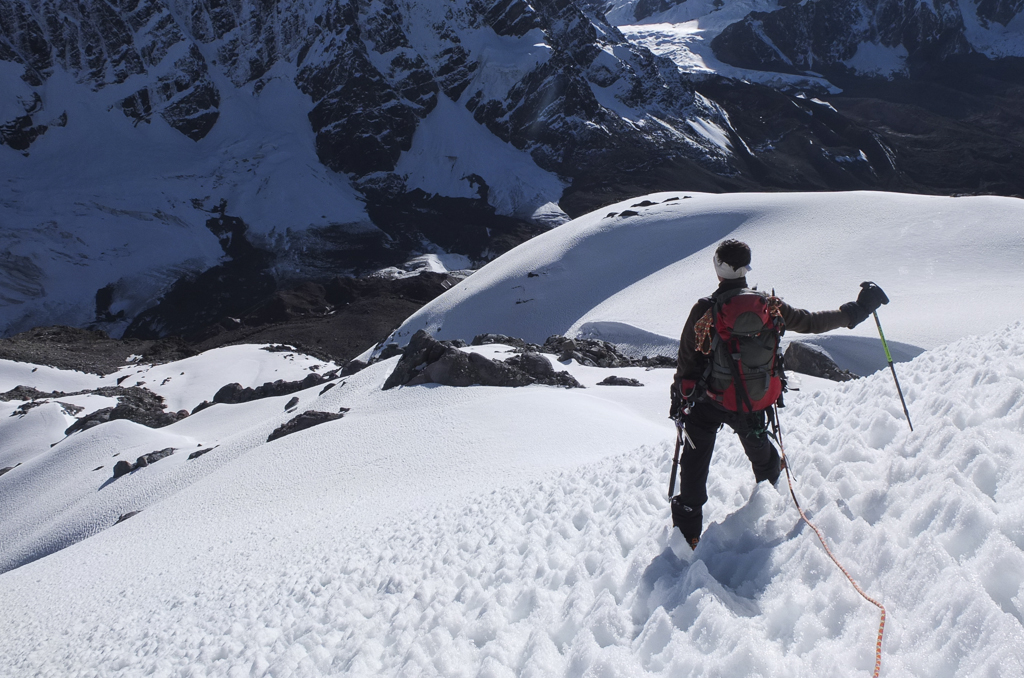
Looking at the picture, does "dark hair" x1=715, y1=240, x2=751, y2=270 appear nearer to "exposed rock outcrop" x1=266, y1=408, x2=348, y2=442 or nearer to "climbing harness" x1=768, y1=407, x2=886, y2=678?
"climbing harness" x1=768, y1=407, x2=886, y2=678

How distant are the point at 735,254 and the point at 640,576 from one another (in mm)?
2053

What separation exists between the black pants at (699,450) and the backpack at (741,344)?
0.11 m

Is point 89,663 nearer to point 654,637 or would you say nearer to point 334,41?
point 654,637

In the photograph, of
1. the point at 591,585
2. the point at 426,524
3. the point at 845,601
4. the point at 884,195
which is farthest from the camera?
the point at 884,195

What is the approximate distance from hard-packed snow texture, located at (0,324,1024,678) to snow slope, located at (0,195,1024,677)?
2 centimetres

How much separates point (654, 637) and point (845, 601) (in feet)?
3.05

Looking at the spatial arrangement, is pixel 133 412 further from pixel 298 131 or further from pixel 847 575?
pixel 298 131

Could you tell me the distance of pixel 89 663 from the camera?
5480 millimetres

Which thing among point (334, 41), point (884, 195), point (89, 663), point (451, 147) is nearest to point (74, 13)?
point (334, 41)

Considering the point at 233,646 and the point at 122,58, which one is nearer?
the point at 233,646

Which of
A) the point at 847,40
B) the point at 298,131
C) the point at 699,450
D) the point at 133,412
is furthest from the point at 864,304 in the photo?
the point at 847,40

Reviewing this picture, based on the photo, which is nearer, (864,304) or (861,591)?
(861,591)

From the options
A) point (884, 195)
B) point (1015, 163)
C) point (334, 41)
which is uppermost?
point (334, 41)

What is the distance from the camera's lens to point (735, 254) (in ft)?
12.0
